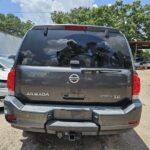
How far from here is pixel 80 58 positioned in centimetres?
488

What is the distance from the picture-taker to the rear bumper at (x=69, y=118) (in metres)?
4.66

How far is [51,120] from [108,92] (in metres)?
0.89

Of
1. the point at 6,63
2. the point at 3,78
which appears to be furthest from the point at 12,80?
the point at 6,63

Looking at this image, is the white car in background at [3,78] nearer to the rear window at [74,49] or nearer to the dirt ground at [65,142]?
the dirt ground at [65,142]

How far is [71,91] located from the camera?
476 cm

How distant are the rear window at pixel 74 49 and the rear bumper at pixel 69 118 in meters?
0.61

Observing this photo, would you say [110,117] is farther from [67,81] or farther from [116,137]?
[116,137]

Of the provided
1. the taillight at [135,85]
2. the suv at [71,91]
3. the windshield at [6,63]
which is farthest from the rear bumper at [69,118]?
the windshield at [6,63]

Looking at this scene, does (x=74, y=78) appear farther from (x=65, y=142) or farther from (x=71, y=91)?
(x=65, y=142)

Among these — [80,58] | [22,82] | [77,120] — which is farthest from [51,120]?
[80,58]

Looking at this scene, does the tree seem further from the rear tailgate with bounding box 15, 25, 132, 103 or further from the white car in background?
the rear tailgate with bounding box 15, 25, 132, 103

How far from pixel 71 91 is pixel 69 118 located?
1.24 ft

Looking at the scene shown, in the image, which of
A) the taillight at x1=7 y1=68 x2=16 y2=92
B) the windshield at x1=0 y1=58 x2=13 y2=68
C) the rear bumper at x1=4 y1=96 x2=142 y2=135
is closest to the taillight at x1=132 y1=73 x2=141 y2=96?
the rear bumper at x1=4 y1=96 x2=142 y2=135

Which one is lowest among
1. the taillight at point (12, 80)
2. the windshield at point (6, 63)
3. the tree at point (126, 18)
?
the windshield at point (6, 63)
